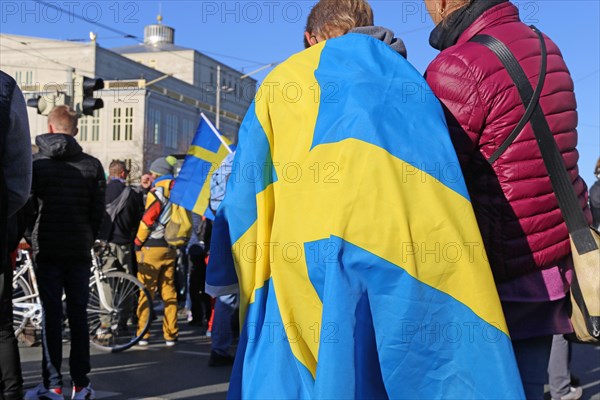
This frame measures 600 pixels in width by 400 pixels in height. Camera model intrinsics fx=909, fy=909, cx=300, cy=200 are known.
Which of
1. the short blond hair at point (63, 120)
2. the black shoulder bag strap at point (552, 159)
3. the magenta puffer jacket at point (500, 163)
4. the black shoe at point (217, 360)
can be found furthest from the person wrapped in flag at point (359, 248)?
the black shoe at point (217, 360)

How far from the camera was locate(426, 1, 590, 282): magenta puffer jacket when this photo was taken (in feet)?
9.55

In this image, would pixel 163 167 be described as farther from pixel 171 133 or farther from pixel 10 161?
pixel 171 133

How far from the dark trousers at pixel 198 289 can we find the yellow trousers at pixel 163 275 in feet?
5.01

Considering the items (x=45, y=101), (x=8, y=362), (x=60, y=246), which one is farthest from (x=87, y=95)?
(x=8, y=362)

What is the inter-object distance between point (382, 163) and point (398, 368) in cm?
57

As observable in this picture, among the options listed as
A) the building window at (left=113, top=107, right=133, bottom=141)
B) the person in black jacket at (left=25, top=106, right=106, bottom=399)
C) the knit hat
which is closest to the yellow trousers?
the knit hat

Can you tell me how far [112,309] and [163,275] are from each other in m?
1.06

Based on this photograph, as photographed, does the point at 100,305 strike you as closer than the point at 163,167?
Yes

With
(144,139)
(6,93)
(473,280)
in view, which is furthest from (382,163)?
(144,139)

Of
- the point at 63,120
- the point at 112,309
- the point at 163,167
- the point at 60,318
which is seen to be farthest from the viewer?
the point at 163,167

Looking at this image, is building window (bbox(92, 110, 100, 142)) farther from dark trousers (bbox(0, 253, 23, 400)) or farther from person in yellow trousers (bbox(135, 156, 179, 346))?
dark trousers (bbox(0, 253, 23, 400))

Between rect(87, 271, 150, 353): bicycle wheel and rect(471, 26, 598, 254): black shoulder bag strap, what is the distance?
22.7ft

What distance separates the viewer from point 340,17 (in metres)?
3.27

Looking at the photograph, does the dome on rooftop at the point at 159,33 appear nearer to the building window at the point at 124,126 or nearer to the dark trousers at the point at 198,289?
the building window at the point at 124,126
